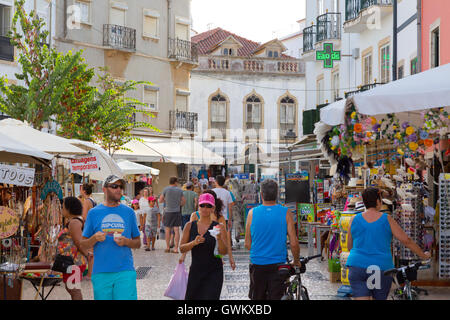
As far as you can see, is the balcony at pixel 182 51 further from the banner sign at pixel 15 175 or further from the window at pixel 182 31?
the banner sign at pixel 15 175

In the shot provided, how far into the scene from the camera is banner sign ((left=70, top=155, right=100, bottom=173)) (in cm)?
1248

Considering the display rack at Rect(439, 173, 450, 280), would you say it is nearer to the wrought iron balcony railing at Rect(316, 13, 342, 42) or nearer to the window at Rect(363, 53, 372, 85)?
the window at Rect(363, 53, 372, 85)

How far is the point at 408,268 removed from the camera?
21.9 feet

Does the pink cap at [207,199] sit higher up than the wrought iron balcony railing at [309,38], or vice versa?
the wrought iron balcony railing at [309,38]

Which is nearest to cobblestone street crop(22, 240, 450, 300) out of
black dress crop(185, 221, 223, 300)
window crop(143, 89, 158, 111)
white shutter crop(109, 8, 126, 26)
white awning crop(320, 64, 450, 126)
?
white awning crop(320, 64, 450, 126)

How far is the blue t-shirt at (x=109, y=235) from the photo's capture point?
6820mm

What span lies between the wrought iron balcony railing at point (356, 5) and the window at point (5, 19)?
12.3 metres

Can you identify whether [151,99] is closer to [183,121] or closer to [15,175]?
[183,121]

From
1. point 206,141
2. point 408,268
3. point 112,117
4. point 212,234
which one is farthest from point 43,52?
point 206,141

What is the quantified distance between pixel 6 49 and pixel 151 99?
10677 mm

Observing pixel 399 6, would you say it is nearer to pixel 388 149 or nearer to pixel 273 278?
pixel 388 149

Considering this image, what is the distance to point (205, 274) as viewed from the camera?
7.45m

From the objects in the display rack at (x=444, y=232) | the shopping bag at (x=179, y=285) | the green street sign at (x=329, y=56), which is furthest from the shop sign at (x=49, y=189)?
the green street sign at (x=329, y=56)

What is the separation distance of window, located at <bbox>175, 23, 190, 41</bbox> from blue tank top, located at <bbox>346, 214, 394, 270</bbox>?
32.2 meters
